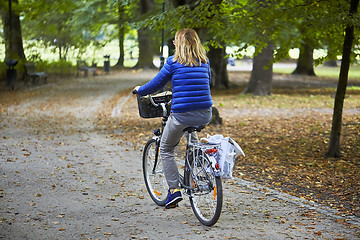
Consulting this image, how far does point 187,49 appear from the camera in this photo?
207 inches

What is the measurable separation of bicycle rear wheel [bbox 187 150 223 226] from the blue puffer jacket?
49 cm

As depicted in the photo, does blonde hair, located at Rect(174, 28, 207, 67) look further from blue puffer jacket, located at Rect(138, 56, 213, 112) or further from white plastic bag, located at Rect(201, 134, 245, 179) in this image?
white plastic bag, located at Rect(201, 134, 245, 179)

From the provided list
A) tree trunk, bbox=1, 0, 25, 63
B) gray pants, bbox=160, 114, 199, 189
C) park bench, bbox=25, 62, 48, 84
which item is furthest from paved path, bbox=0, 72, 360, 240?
tree trunk, bbox=1, 0, 25, 63

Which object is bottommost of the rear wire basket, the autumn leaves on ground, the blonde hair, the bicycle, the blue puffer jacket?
the autumn leaves on ground

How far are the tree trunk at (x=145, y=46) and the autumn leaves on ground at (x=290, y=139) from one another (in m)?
6.13

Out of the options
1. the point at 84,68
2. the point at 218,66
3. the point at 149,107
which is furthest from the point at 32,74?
the point at 149,107

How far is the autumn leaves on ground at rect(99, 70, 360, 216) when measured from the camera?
7180mm

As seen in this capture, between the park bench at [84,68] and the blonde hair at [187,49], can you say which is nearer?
the blonde hair at [187,49]

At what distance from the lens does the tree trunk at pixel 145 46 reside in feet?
80.1

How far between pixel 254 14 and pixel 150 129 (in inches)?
156

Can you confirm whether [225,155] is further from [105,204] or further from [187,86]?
[105,204]

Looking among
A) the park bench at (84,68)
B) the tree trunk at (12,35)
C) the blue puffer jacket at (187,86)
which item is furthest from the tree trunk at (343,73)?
the park bench at (84,68)

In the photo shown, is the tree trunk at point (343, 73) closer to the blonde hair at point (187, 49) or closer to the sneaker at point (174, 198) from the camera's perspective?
the blonde hair at point (187, 49)

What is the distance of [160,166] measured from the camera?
6.13 m
